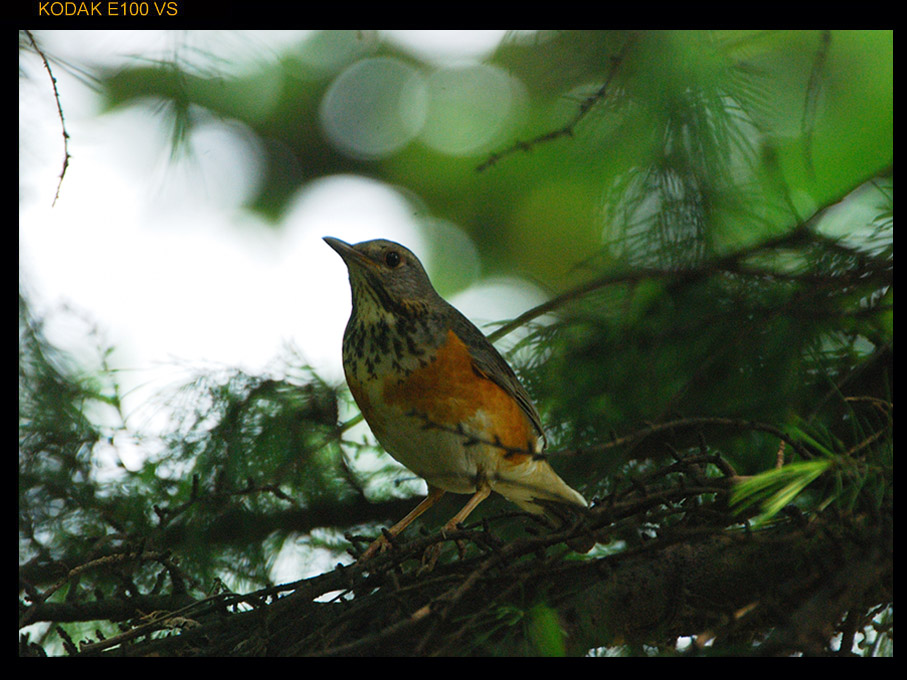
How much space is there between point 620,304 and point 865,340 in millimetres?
989

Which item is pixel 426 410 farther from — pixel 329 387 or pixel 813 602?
pixel 813 602

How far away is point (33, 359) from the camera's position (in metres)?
3.30

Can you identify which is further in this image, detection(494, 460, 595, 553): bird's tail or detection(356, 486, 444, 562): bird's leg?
detection(494, 460, 595, 553): bird's tail

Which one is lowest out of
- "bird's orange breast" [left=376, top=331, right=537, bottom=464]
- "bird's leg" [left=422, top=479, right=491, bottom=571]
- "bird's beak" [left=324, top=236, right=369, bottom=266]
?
"bird's leg" [left=422, top=479, right=491, bottom=571]

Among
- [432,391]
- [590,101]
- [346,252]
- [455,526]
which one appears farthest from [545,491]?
[590,101]

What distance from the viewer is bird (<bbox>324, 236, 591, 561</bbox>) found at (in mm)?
2734

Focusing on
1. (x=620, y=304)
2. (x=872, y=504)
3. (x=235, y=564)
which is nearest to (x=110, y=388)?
(x=235, y=564)

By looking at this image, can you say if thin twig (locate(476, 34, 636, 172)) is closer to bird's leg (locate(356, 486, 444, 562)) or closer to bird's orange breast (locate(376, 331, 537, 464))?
bird's orange breast (locate(376, 331, 537, 464))

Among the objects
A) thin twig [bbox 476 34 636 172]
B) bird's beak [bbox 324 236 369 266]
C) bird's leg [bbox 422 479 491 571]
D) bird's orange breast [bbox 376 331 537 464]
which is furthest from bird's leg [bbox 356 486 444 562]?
thin twig [bbox 476 34 636 172]

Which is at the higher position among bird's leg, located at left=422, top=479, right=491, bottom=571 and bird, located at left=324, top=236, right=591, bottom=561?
bird, located at left=324, top=236, right=591, bottom=561

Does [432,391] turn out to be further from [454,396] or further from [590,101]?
[590,101]

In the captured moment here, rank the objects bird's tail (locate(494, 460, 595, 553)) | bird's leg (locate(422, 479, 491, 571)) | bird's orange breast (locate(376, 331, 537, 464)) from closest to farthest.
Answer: bird's leg (locate(422, 479, 491, 571)) → bird's orange breast (locate(376, 331, 537, 464)) → bird's tail (locate(494, 460, 595, 553))
